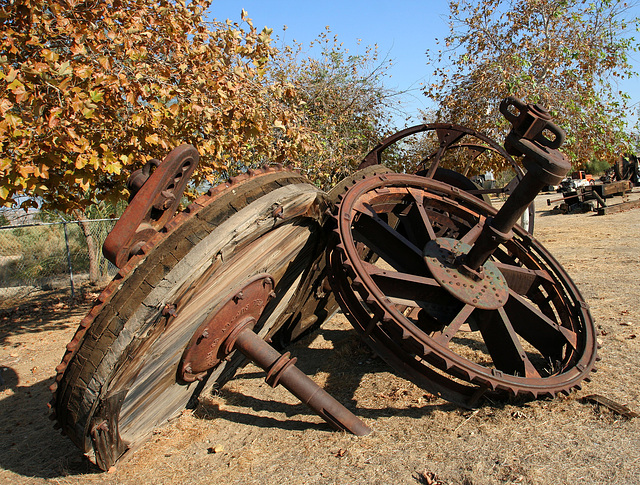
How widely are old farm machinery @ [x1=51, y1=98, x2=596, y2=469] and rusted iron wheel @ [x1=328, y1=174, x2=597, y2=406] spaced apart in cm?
1

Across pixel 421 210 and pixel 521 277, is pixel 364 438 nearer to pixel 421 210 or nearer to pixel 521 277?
pixel 421 210

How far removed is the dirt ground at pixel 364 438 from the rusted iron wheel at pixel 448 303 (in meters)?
0.24

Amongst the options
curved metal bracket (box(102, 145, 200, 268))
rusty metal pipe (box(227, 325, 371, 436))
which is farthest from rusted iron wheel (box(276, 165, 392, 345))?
curved metal bracket (box(102, 145, 200, 268))

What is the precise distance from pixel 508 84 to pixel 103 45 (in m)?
8.79

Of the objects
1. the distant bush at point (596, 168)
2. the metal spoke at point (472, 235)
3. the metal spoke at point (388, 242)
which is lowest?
the metal spoke at point (388, 242)

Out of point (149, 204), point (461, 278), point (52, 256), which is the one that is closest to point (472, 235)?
point (461, 278)

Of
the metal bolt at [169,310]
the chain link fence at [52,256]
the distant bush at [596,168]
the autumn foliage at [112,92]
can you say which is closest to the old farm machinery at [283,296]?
the metal bolt at [169,310]

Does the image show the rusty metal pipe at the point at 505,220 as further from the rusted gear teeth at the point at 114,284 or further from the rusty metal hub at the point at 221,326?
the rusted gear teeth at the point at 114,284

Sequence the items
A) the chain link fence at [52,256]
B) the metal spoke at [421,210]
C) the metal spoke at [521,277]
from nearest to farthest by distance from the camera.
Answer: the metal spoke at [421,210] → the metal spoke at [521,277] → the chain link fence at [52,256]

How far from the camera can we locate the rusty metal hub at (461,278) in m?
3.40

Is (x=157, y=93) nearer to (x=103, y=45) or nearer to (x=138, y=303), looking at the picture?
(x=103, y=45)

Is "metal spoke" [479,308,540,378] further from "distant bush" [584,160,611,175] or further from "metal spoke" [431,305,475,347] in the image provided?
"distant bush" [584,160,611,175]

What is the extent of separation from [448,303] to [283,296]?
131 centimetres

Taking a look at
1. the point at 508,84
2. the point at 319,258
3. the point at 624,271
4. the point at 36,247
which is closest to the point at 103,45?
the point at 319,258
